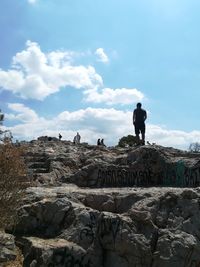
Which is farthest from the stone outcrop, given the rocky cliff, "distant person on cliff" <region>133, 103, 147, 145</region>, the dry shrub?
"distant person on cliff" <region>133, 103, 147, 145</region>

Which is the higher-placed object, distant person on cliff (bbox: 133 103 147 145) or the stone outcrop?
distant person on cliff (bbox: 133 103 147 145)

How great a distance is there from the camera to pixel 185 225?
15.3 meters

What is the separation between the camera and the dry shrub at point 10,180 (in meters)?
12.3

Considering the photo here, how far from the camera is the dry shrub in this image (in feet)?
40.4

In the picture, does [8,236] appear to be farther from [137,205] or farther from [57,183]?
[57,183]

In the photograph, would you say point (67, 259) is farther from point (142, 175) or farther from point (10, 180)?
point (142, 175)

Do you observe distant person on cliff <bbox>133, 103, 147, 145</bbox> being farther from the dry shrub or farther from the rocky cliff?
the dry shrub

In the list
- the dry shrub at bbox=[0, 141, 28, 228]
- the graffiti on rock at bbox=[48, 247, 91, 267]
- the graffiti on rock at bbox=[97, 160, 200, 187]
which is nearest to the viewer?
the dry shrub at bbox=[0, 141, 28, 228]

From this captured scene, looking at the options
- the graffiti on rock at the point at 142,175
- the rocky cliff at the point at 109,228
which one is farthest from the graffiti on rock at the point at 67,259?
the graffiti on rock at the point at 142,175

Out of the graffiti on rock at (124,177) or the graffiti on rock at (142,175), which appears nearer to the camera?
the graffiti on rock at (142,175)

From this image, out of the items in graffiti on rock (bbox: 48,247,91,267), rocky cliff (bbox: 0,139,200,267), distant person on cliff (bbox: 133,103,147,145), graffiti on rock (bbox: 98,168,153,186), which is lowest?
graffiti on rock (bbox: 48,247,91,267)

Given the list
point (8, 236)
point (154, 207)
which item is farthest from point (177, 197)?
point (8, 236)

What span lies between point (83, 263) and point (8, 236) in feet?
7.11

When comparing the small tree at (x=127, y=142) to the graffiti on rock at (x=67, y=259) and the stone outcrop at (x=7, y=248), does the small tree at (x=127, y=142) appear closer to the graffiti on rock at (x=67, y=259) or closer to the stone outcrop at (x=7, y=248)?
the graffiti on rock at (x=67, y=259)
